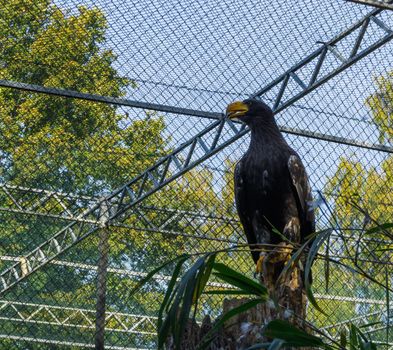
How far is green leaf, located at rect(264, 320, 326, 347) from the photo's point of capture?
190 cm

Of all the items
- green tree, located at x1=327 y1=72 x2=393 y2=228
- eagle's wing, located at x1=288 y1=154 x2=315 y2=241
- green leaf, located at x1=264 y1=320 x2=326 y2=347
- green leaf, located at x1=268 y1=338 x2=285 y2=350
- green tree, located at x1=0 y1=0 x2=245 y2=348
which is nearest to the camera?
green leaf, located at x1=268 y1=338 x2=285 y2=350

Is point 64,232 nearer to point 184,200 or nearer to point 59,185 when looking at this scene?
point 59,185

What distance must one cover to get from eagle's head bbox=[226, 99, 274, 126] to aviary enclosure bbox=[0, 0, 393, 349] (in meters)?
0.30

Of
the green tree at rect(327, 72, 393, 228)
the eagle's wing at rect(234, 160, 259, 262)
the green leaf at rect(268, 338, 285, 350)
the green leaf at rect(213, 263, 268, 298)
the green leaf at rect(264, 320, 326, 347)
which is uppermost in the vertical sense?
the green tree at rect(327, 72, 393, 228)

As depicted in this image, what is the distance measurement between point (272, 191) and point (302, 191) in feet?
0.51

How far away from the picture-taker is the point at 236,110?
460 centimetres

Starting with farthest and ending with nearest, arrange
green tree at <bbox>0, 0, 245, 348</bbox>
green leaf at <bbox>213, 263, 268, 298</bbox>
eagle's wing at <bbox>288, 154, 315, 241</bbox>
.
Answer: green tree at <bbox>0, 0, 245, 348</bbox>
eagle's wing at <bbox>288, 154, 315, 241</bbox>
green leaf at <bbox>213, 263, 268, 298</bbox>

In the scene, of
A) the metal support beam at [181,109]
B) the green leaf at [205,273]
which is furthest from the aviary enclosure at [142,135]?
the green leaf at [205,273]

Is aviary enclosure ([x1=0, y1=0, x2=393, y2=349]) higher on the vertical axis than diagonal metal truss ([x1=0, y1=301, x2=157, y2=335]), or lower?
higher

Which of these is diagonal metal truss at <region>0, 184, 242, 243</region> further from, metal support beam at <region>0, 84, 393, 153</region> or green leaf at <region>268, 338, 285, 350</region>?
green leaf at <region>268, 338, 285, 350</region>

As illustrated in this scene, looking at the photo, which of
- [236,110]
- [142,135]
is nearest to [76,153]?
[142,135]

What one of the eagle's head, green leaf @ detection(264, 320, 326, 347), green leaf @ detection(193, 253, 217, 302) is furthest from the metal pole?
green leaf @ detection(264, 320, 326, 347)

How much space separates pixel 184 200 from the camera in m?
5.94

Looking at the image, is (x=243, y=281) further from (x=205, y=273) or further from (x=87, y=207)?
(x=87, y=207)
